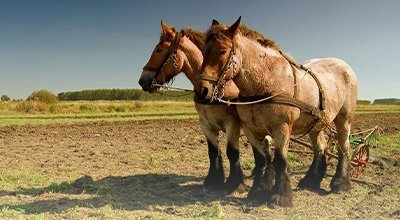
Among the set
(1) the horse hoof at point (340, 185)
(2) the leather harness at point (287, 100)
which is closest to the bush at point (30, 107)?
(1) the horse hoof at point (340, 185)

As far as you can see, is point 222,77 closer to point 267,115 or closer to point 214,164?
point 267,115

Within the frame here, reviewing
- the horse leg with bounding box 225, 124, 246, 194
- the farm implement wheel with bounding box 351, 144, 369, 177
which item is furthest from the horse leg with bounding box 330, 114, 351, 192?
the horse leg with bounding box 225, 124, 246, 194

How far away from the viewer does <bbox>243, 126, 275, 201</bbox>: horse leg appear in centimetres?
553

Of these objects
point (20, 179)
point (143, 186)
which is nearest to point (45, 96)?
point (20, 179)

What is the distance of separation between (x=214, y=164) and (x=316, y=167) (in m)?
1.99

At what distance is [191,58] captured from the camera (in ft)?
19.3

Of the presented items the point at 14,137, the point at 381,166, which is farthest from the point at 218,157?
the point at 14,137

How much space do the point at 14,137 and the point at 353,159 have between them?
1174 cm

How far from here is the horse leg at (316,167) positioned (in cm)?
678

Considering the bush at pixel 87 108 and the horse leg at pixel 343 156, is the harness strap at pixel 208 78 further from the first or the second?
the bush at pixel 87 108

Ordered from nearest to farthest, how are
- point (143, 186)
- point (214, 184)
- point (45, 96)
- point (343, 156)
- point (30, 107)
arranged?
point (214, 184), point (143, 186), point (343, 156), point (30, 107), point (45, 96)

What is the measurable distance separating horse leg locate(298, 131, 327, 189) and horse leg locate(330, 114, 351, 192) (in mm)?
265

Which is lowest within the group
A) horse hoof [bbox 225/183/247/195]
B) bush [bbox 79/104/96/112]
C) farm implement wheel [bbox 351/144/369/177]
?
horse hoof [bbox 225/183/247/195]

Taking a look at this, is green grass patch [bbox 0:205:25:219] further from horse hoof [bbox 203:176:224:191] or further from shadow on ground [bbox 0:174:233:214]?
horse hoof [bbox 203:176:224:191]
